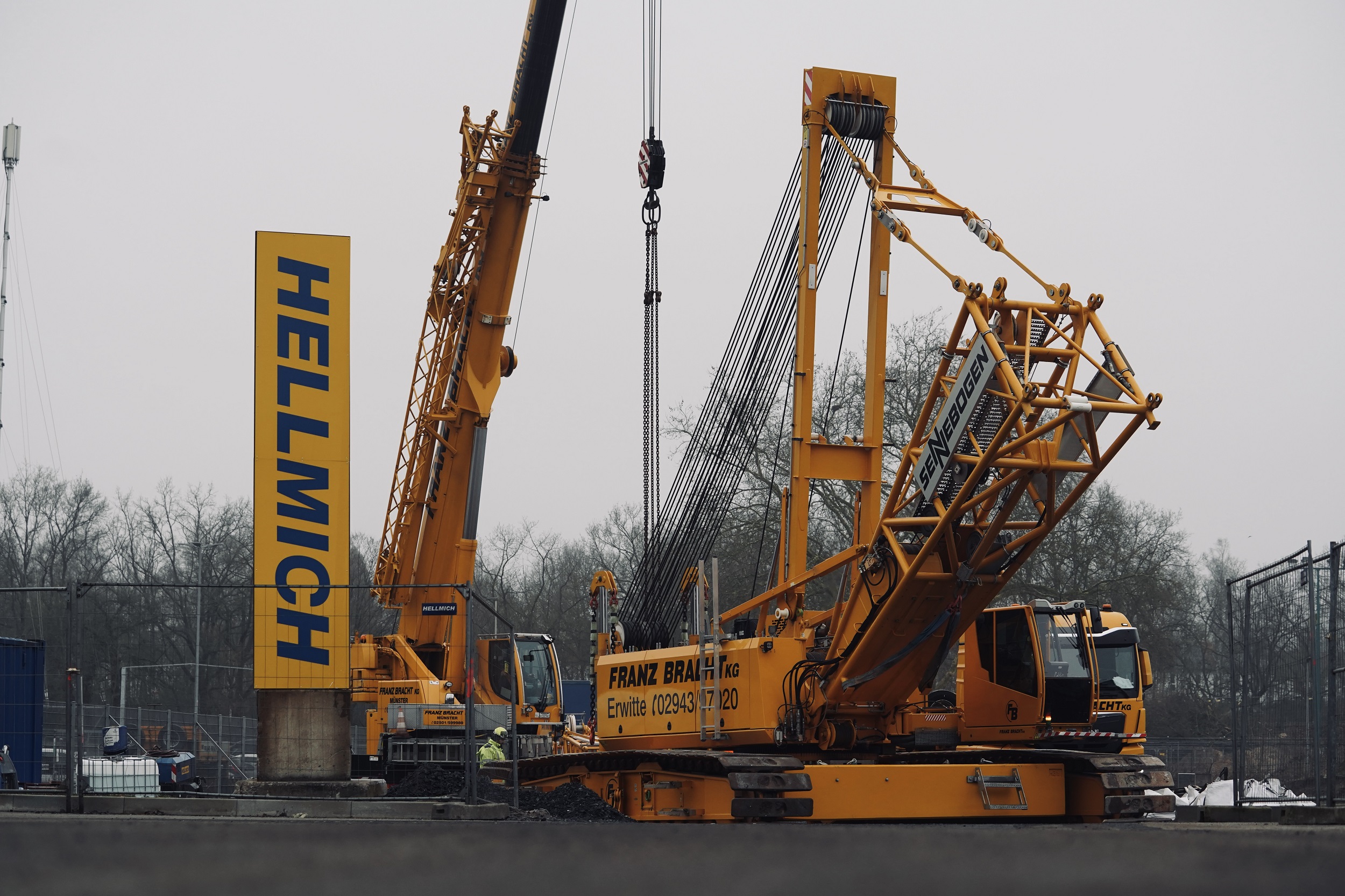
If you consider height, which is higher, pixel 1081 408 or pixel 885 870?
pixel 1081 408

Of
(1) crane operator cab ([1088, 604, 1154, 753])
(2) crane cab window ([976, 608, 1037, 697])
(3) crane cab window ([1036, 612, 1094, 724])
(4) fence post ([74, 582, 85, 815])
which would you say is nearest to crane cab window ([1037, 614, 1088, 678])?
(3) crane cab window ([1036, 612, 1094, 724])

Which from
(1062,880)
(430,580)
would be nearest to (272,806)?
(430,580)

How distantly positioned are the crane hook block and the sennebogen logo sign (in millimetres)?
8006

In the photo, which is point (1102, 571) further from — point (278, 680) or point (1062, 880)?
point (1062, 880)

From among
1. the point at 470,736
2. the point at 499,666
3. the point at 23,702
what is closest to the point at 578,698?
the point at 499,666

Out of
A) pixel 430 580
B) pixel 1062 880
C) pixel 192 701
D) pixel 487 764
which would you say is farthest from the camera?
pixel 192 701

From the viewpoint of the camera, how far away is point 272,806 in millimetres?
13383

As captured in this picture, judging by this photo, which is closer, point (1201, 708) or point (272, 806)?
point (272, 806)

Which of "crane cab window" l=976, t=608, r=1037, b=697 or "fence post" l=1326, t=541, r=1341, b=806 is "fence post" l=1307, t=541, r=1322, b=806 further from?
"crane cab window" l=976, t=608, r=1037, b=697

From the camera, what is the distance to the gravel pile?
14695 millimetres

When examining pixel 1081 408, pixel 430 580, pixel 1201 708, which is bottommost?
pixel 1201 708

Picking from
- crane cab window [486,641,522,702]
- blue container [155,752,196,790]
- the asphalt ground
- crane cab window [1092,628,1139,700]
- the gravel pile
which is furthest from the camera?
blue container [155,752,196,790]

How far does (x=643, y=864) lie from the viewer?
6.71 metres

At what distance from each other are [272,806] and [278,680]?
1369 mm
